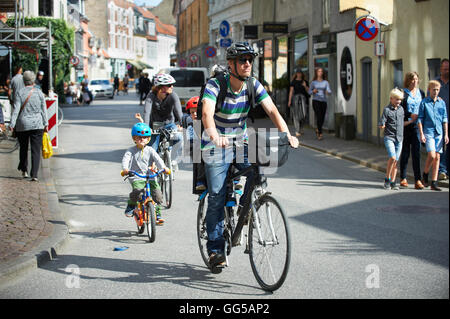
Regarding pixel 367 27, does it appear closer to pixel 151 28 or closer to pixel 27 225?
pixel 27 225

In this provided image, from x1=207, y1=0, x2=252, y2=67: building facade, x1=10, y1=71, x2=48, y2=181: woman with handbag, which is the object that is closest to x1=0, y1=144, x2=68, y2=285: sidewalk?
x1=10, y1=71, x2=48, y2=181: woman with handbag

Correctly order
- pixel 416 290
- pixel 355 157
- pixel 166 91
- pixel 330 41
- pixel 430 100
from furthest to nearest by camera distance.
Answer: pixel 330 41 → pixel 355 157 → pixel 430 100 → pixel 166 91 → pixel 416 290

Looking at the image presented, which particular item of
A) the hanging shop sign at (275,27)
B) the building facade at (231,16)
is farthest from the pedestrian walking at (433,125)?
the building facade at (231,16)

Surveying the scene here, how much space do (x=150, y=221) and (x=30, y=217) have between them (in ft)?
6.55

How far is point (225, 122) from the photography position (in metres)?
6.21

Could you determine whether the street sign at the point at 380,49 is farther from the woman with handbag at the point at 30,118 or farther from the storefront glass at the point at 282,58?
the storefront glass at the point at 282,58

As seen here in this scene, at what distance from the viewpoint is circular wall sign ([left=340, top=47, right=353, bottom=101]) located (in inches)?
864

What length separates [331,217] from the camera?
9383mm

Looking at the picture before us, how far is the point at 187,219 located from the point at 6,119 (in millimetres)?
13789

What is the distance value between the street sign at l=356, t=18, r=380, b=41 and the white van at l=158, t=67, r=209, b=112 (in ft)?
46.5

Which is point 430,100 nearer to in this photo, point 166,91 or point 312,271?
point 166,91

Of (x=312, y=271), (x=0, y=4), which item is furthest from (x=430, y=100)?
(x=0, y=4)

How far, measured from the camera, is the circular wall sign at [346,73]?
864 inches

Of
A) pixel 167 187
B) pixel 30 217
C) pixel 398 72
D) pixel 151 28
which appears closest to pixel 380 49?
pixel 398 72
